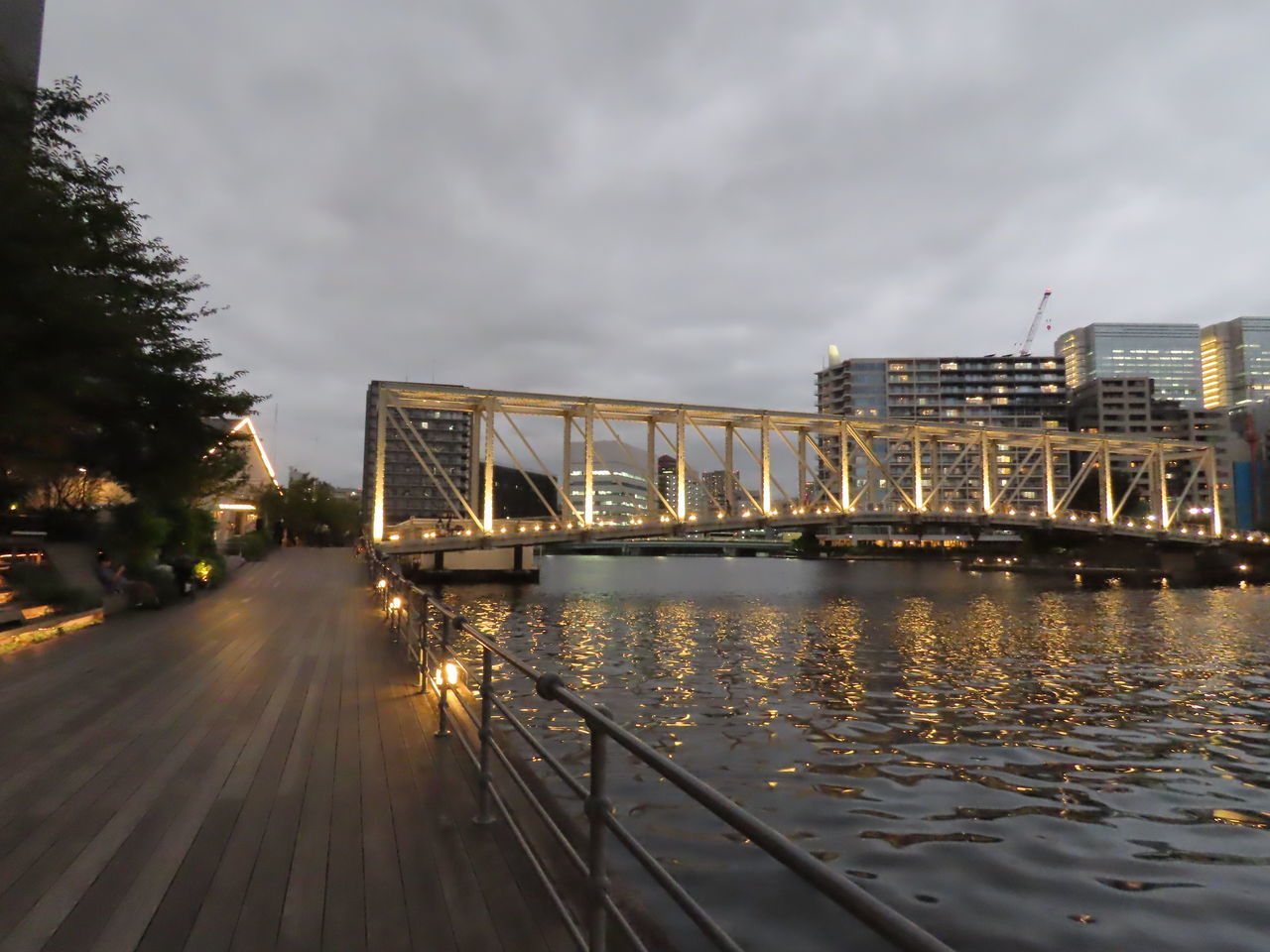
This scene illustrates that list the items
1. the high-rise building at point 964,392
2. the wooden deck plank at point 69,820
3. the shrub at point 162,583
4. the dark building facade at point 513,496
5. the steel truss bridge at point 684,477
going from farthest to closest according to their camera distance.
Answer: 1. the high-rise building at point 964,392
2. the dark building facade at point 513,496
3. the steel truss bridge at point 684,477
4. the shrub at point 162,583
5. the wooden deck plank at point 69,820

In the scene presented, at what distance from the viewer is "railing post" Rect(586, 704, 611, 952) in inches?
124

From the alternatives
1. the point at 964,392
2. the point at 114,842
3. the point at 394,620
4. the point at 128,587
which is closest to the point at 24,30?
the point at 128,587

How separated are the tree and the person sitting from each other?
210 centimetres

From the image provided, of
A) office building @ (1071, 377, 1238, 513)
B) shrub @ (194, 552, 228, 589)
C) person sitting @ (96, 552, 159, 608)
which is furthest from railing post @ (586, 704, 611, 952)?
office building @ (1071, 377, 1238, 513)

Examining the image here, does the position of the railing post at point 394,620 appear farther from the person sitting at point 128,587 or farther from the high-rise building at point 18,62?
the high-rise building at point 18,62

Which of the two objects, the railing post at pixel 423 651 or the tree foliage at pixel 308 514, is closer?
the railing post at pixel 423 651

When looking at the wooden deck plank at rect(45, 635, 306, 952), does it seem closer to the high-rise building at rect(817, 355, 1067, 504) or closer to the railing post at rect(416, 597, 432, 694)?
the railing post at rect(416, 597, 432, 694)

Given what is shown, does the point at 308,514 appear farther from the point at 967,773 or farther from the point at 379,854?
the point at 379,854

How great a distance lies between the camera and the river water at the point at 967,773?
6309 mm

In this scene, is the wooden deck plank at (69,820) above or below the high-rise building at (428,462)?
below

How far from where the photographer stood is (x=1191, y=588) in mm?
55188

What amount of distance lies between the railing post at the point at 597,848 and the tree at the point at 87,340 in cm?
1121

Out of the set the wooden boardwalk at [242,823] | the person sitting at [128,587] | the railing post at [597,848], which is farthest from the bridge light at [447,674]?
the person sitting at [128,587]

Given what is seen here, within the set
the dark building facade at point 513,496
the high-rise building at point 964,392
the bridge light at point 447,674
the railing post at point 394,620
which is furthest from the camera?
the high-rise building at point 964,392
